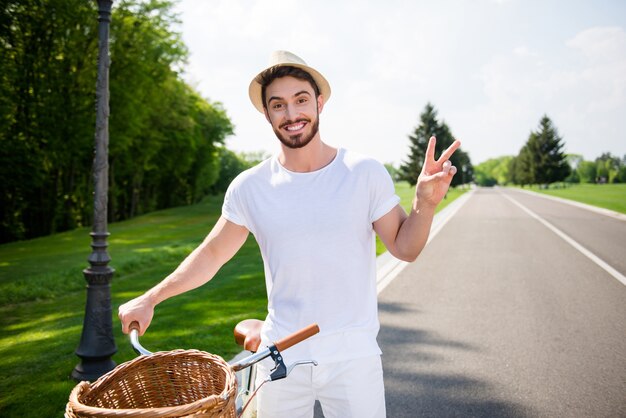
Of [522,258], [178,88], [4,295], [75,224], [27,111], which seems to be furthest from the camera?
[178,88]

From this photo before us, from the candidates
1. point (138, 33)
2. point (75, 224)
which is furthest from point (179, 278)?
point (75, 224)

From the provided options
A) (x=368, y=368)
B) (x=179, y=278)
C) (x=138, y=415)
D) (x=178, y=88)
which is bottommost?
(x=368, y=368)

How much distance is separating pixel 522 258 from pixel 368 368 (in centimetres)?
1092

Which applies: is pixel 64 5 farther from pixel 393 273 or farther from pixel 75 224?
pixel 393 273

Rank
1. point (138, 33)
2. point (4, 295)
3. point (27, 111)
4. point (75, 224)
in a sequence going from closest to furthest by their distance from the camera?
point (4, 295)
point (27, 111)
point (138, 33)
point (75, 224)

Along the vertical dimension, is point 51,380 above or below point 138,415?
below

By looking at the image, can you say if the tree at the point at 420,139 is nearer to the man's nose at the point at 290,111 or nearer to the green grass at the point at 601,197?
the green grass at the point at 601,197

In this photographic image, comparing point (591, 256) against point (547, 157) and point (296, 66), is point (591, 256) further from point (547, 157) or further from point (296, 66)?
point (547, 157)

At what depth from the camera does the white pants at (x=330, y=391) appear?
212cm

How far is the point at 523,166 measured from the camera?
11112 cm

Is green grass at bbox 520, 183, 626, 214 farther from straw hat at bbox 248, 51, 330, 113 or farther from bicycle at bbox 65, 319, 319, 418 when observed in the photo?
bicycle at bbox 65, 319, 319, 418

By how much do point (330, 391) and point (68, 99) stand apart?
24.9 meters

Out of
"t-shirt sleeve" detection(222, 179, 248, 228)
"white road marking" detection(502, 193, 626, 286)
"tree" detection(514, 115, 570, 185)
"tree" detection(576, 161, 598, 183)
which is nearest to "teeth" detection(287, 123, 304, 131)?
"t-shirt sleeve" detection(222, 179, 248, 228)

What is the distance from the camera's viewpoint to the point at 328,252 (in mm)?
2143
